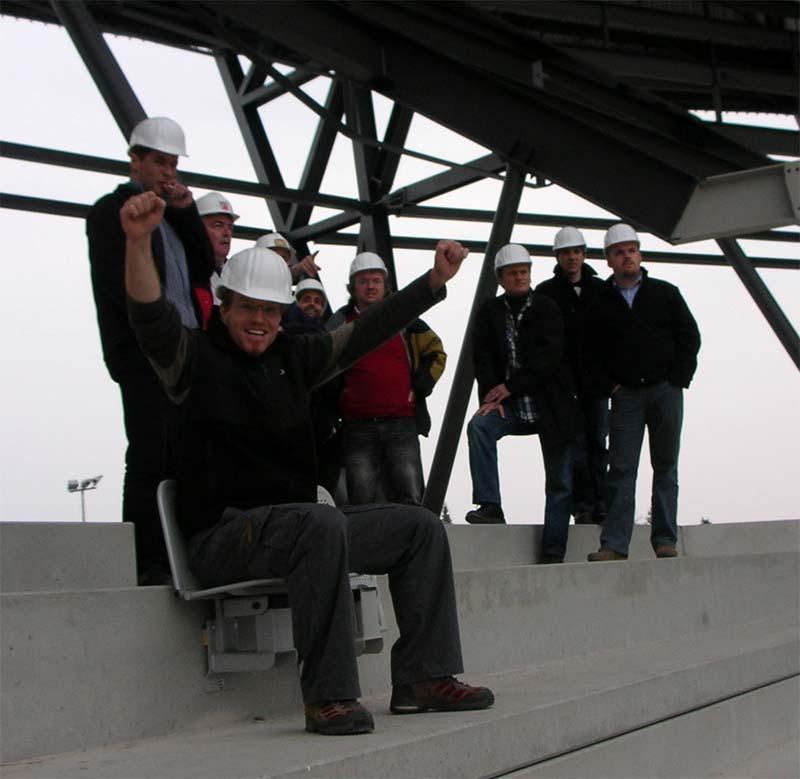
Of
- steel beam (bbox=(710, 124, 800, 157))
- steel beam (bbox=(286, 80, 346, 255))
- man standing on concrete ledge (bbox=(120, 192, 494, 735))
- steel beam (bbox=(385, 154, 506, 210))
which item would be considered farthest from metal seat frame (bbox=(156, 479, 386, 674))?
steel beam (bbox=(710, 124, 800, 157))

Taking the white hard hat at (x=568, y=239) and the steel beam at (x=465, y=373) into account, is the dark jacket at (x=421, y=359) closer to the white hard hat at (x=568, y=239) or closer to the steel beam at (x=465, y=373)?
the white hard hat at (x=568, y=239)

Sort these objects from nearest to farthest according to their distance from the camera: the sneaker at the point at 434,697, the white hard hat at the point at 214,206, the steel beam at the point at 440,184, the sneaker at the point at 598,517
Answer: the sneaker at the point at 434,697 → the white hard hat at the point at 214,206 → the sneaker at the point at 598,517 → the steel beam at the point at 440,184

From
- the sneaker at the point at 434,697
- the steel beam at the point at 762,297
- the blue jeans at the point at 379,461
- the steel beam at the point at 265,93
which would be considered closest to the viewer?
the sneaker at the point at 434,697

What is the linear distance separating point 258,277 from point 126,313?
2.15ft

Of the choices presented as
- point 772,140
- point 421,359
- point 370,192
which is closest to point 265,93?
point 370,192

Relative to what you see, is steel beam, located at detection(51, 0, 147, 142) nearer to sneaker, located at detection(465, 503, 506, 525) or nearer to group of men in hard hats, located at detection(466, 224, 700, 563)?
group of men in hard hats, located at detection(466, 224, 700, 563)

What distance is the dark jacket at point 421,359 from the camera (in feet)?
21.8

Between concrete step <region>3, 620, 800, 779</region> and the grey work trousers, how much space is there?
0.19 m

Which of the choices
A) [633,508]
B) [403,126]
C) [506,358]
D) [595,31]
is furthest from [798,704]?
[595,31]

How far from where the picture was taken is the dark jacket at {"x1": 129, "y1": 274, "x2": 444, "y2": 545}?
3.90 m

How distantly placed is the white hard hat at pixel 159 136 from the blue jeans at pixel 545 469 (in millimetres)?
2937

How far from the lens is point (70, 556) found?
4258 mm

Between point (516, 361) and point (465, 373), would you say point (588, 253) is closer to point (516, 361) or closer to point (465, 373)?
point (465, 373)

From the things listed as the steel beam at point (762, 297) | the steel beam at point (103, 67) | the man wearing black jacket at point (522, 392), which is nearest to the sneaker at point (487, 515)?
the man wearing black jacket at point (522, 392)
